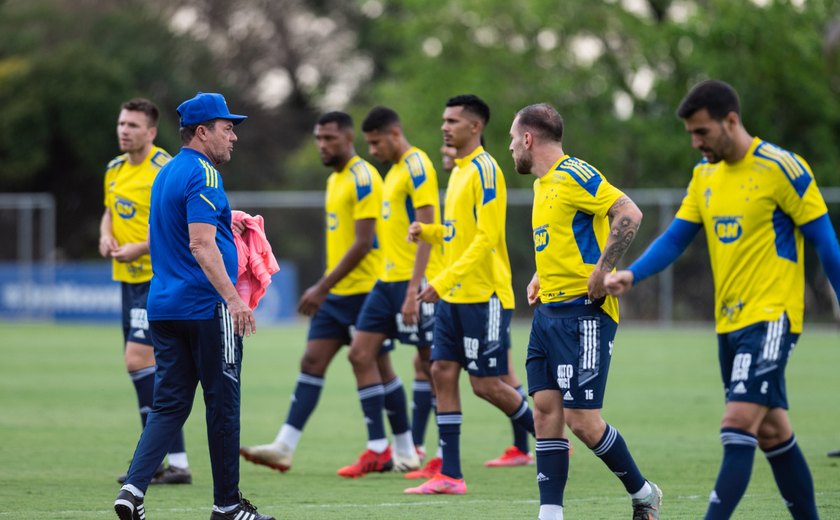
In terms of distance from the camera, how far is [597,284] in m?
6.87

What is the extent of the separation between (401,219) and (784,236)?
4.51 meters

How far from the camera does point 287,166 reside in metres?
46.7

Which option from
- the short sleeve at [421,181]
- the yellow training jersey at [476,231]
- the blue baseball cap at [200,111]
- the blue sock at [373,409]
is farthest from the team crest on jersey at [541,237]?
the blue sock at [373,409]

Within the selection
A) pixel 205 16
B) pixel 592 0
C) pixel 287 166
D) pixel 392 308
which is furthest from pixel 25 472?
pixel 205 16

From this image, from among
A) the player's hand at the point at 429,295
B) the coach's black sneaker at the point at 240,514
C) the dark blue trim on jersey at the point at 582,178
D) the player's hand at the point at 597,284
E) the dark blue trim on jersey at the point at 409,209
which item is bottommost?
the coach's black sneaker at the point at 240,514

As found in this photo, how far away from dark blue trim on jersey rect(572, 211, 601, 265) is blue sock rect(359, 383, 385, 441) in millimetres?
3393

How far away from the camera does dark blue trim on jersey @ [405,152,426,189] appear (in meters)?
9.93

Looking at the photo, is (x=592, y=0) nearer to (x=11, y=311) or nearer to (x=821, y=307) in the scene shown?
(x=821, y=307)

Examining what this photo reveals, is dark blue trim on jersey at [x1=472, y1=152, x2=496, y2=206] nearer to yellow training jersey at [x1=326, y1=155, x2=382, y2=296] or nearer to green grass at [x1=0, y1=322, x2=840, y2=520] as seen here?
yellow training jersey at [x1=326, y1=155, x2=382, y2=296]

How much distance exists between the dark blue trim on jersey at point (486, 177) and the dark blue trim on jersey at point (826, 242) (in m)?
2.84

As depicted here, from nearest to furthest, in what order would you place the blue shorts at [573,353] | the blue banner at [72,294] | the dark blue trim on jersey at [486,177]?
the blue shorts at [573,353]
the dark blue trim on jersey at [486,177]
the blue banner at [72,294]

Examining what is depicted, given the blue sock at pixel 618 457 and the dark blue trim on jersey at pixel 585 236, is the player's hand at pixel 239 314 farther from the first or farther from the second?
the blue sock at pixel 618 457

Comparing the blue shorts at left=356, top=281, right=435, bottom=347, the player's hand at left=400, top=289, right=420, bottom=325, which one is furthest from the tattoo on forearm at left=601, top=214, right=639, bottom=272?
the blue shorts at left=356, top=281, right=435, bottom=347

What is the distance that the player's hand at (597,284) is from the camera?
6.86 meters
